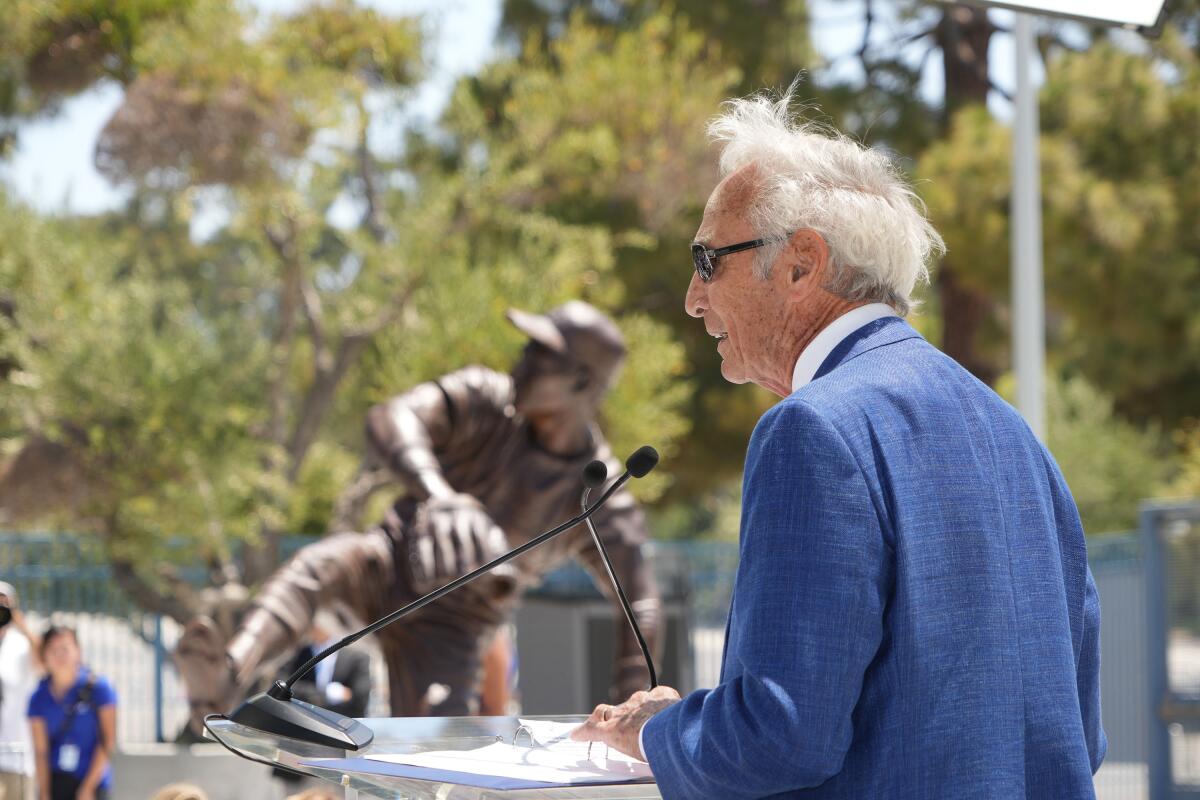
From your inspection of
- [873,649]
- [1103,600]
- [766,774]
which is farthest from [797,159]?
[1103,600]

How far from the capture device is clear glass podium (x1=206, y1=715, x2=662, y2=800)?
162cm

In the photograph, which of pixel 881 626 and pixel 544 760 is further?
pixel 544 760

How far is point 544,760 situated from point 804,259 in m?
0.69

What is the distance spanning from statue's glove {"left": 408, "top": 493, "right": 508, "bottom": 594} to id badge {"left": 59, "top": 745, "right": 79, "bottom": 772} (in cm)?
311

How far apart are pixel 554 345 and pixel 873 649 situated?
12.3 ft

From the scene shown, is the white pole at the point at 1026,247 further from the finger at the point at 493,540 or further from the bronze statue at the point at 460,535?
the finger at the point at 493,540

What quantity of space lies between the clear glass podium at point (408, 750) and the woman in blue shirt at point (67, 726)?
5189mm

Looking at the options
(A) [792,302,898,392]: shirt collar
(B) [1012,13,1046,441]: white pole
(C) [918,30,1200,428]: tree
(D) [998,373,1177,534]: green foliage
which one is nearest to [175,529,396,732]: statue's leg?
(A) [792,302,898,392]: shirt collar

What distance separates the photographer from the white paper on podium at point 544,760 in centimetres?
168

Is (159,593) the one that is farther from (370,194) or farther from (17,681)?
(17,681)

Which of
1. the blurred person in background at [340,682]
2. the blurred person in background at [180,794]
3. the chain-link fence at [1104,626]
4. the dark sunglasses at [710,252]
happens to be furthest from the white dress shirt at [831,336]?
the chain-link fence at [1104,626]

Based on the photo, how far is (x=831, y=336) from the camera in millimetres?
1746

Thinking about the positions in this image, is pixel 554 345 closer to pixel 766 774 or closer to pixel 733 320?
pixel 733 320

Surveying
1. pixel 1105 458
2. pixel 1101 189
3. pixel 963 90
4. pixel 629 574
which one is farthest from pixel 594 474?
pixel 1105 458
